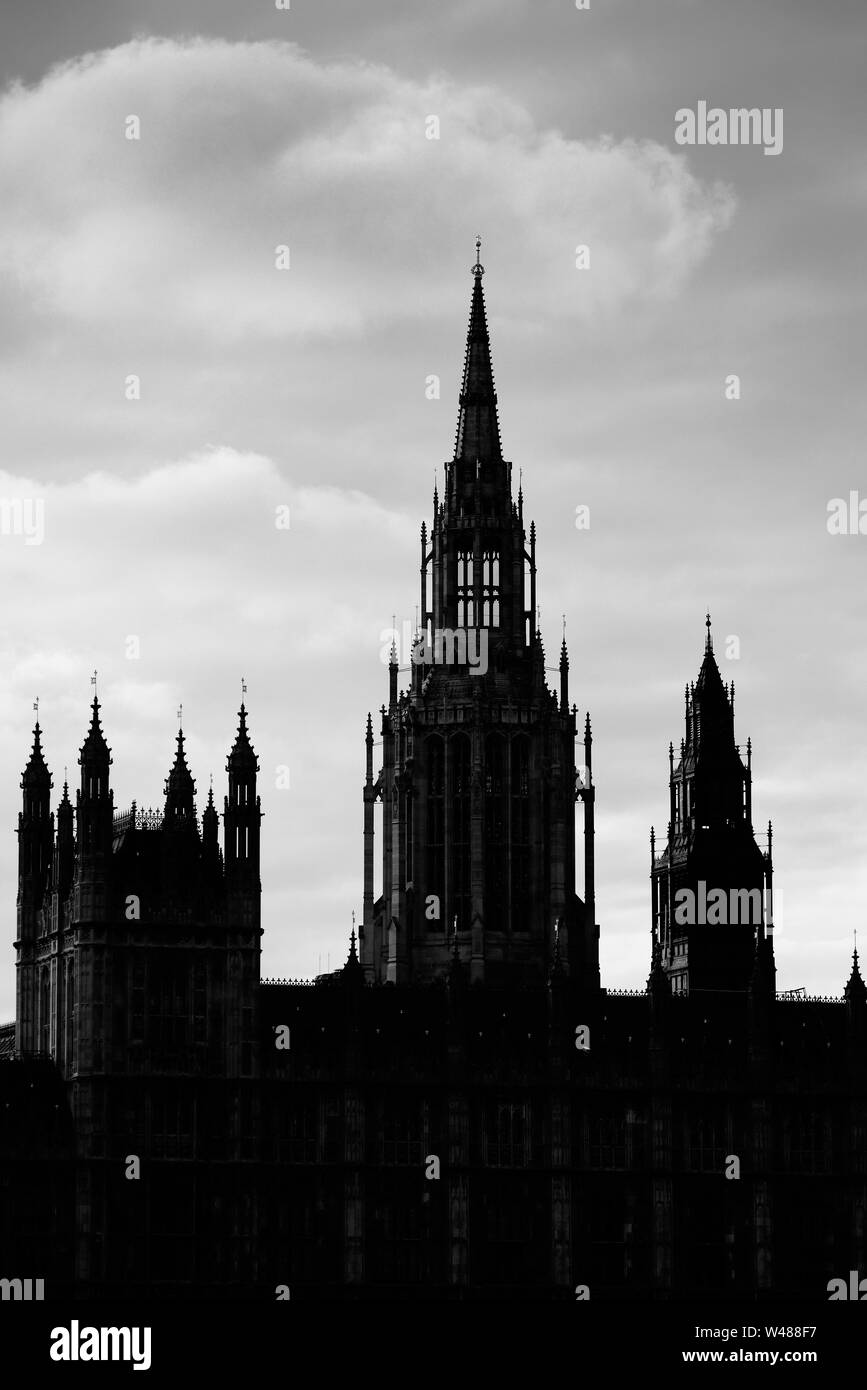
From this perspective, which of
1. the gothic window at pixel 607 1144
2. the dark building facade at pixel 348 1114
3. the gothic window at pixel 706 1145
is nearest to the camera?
the dark building facade at pixel 348 1114

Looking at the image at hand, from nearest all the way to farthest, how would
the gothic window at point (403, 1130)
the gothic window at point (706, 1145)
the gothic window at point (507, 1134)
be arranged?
1. the gothic window at point (403, 1130)
2. the gothic window at point (507, 1134)
3. the gothic window at point (706, 1145)

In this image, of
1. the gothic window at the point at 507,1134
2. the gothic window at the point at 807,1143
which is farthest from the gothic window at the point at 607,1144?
the gothic window at the point at 807,1143

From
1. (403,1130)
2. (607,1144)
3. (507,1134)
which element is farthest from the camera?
(607,1144)

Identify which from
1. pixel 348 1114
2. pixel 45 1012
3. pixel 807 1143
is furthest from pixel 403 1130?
pixel 807 1143

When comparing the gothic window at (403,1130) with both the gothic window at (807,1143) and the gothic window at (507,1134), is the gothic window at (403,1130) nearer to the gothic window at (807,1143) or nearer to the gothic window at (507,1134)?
the gothic window at (507,1134)

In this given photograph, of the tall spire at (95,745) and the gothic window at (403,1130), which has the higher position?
the tall spire at (95,745)

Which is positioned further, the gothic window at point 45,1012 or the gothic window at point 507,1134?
the gothic window at point 507,1134

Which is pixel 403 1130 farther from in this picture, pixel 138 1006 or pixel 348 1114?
pixel 138 1006

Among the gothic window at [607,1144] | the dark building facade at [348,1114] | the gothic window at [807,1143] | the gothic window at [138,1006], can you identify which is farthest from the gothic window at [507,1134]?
the gothic window at [138,1006]

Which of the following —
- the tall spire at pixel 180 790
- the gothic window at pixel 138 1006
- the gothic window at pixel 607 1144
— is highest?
the tall spire at pixel 180 790

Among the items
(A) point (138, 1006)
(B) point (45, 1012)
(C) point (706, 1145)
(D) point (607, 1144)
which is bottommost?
(D) point (607, 1144)
